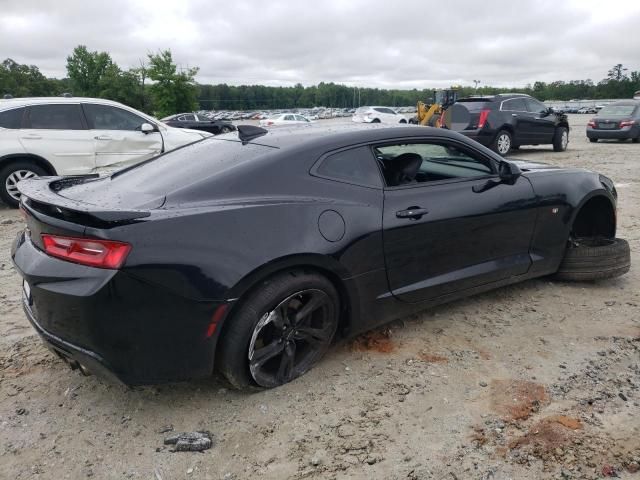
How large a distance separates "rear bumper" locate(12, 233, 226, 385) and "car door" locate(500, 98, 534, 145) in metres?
12.1

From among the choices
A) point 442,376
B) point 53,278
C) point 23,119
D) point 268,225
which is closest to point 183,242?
point 268,225

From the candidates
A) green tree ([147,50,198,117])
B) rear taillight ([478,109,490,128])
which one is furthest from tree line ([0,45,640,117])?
rear taillight ([478,109,490,128])

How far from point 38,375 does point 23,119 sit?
587cm

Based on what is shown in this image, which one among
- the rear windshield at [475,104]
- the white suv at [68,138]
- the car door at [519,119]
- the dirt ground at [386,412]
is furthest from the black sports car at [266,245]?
the car door at [519,119]

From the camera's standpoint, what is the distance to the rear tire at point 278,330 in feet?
8.40

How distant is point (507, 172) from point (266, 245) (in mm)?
2088

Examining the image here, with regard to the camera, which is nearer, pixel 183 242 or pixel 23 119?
pixel 183 242

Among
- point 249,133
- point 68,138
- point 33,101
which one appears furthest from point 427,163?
point 33,101

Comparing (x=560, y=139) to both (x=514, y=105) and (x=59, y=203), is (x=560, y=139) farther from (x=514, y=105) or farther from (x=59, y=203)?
(x=59, y=203)

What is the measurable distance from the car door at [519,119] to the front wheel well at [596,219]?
8933 mm

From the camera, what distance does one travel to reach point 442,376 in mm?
2971

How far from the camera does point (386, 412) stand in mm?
2646

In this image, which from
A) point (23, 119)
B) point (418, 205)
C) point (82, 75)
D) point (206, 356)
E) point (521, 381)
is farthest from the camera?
point (82, 75)

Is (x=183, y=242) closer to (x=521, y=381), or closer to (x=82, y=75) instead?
(x=521, y=381)
